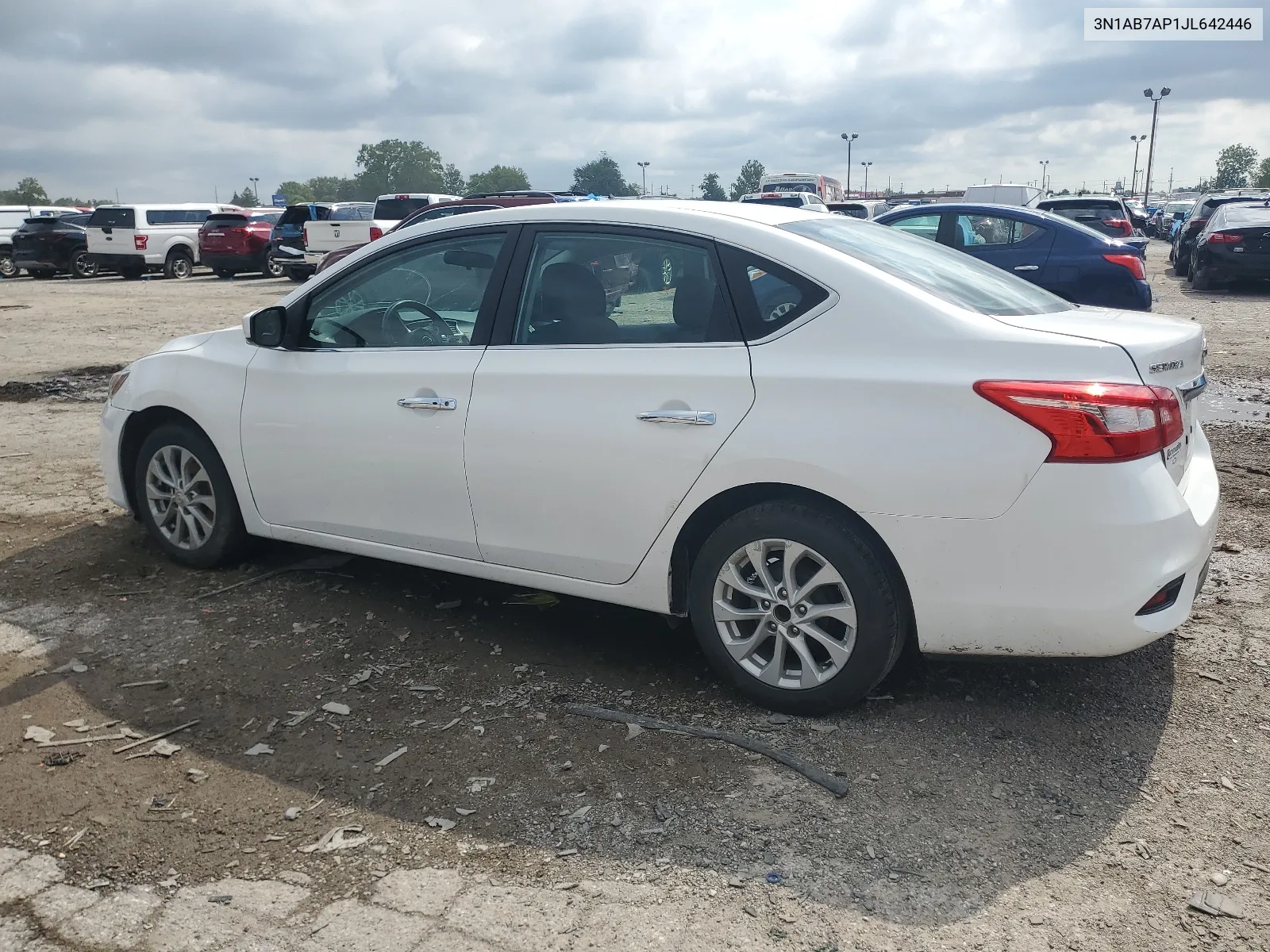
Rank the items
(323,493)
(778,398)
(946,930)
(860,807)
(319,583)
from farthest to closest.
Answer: (319,583) < (323,493) < (778,398) < (860,807) < (946,930)

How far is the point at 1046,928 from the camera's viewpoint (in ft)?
8.63

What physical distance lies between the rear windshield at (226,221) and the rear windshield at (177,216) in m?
1.55

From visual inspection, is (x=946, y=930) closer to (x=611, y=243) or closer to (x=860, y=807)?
(x=860, y=807)

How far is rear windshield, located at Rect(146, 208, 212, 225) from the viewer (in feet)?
97.8

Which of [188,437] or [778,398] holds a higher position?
[778,398]

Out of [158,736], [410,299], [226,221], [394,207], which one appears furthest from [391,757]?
[226,221]

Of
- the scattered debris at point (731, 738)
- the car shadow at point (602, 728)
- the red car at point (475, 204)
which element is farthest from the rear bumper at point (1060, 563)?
the red car at point (475, 204)

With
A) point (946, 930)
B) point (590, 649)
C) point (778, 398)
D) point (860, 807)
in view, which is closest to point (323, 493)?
point (590, 649)

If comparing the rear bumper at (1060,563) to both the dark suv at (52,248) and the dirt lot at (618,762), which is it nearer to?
the dirt lot at (618,762)

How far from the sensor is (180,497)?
519 centimetres

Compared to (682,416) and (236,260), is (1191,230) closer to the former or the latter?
(236,260)

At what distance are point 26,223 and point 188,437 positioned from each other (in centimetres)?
2991

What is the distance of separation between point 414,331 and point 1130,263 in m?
9.23

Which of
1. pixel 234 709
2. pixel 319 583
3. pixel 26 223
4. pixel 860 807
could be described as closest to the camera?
pixel 860 807
